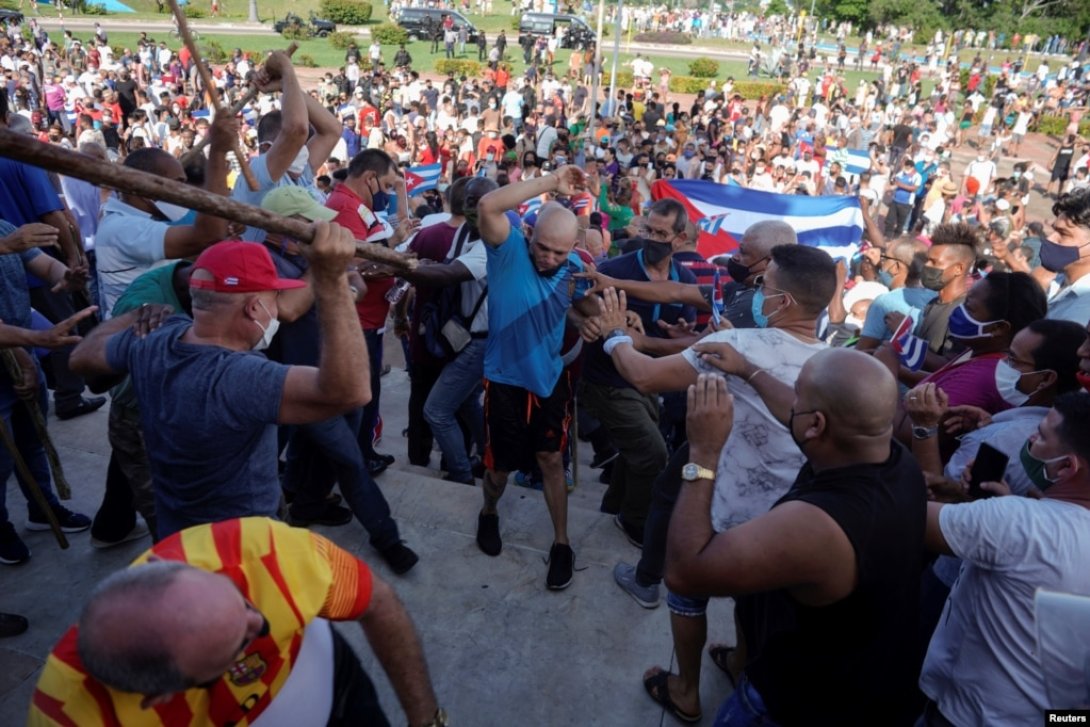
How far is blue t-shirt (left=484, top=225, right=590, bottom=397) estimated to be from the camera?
3.95 m

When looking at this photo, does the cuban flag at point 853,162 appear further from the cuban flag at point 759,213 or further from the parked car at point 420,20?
the parked car at point 420,20

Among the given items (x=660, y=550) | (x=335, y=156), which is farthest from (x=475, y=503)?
(x=335, y=156)

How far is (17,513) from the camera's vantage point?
439 cm

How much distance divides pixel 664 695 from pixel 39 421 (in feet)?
11.4

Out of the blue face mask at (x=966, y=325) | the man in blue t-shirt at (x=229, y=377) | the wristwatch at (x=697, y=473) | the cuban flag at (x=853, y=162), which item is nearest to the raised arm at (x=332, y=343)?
the man in blue t-shirt at (x=229, y=377)

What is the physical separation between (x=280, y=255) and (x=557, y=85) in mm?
22879

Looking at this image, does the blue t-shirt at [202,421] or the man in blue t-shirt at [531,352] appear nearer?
the blue t-shirt at [202,421]

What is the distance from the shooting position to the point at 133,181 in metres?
1.95

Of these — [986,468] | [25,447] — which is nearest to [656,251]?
[986,468]

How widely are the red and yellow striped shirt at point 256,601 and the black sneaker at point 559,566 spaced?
210 cm

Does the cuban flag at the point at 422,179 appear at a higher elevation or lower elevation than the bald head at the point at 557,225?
lower

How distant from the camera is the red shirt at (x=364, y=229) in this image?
4.71 metres

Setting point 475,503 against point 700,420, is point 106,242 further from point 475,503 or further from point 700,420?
point 700,420

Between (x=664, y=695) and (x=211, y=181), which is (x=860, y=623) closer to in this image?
(x=664, y=695)
